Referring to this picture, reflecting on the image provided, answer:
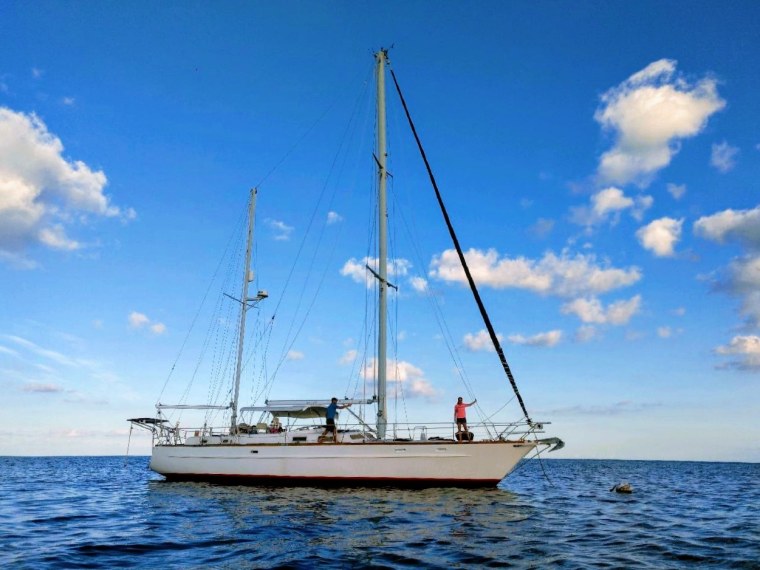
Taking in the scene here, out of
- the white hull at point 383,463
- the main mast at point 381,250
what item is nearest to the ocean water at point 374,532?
the white hull at point 383,463

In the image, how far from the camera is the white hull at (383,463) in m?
21.1

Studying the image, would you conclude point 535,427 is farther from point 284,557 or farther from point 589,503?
point 284,557

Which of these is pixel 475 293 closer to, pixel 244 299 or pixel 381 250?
pixel 381 250

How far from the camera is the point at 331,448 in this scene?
74.2 feet

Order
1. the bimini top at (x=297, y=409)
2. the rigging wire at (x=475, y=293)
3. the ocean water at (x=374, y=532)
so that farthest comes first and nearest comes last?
1. the bimini top at (x=297, y=409)
2. the rigging wire at (x=475, y=293)
3. the ocean water at (x=374, y=532)

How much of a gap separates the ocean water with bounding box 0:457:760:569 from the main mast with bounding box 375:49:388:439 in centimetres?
413

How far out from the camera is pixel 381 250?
25.3m

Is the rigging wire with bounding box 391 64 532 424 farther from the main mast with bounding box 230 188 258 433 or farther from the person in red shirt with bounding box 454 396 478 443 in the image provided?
the main mast with bounding box 230 188 258 433

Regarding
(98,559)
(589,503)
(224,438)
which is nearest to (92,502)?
(224,438)

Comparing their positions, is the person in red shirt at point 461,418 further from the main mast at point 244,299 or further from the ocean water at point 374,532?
the main mast at point 244,299

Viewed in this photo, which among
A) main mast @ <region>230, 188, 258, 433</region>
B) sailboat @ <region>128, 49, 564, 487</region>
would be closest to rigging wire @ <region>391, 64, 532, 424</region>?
sailboat @ <region>128, 49, 564, 487</region>

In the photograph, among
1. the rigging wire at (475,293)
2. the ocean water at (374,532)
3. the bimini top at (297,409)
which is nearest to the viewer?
the ocean water at (374,532)

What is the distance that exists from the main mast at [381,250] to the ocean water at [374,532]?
413cm

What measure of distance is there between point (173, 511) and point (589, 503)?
15.7 m
